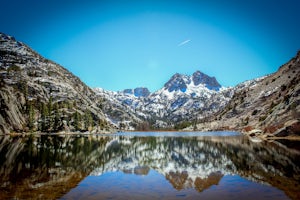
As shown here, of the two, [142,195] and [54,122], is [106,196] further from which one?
[54,122]

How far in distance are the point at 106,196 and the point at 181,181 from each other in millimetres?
9503

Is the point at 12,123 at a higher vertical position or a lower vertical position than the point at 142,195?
higher

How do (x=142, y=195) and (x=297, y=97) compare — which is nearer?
(x=142, y=195)

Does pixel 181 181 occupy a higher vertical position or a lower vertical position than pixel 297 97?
lower

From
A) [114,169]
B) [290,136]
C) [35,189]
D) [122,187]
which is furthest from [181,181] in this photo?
[290,136]

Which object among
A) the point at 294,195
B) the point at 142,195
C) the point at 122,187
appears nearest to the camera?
the point at 294,195

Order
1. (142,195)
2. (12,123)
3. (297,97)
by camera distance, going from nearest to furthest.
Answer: (142,195) < (297,97) < (12,123)

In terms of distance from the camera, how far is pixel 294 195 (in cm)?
1928

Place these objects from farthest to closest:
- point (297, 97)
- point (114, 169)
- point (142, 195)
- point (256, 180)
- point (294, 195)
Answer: point (297, 97), point (114, 169), point (256, 180), point (142, 195), point (294, 195)

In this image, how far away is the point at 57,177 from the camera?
27.8 meters

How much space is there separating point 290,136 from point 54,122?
14996cm

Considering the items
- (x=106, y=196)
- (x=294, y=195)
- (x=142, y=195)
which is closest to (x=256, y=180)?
(x=294, y=195)

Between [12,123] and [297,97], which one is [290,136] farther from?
[12,123]

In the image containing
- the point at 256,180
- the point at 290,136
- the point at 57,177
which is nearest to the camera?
the point at 256,180
